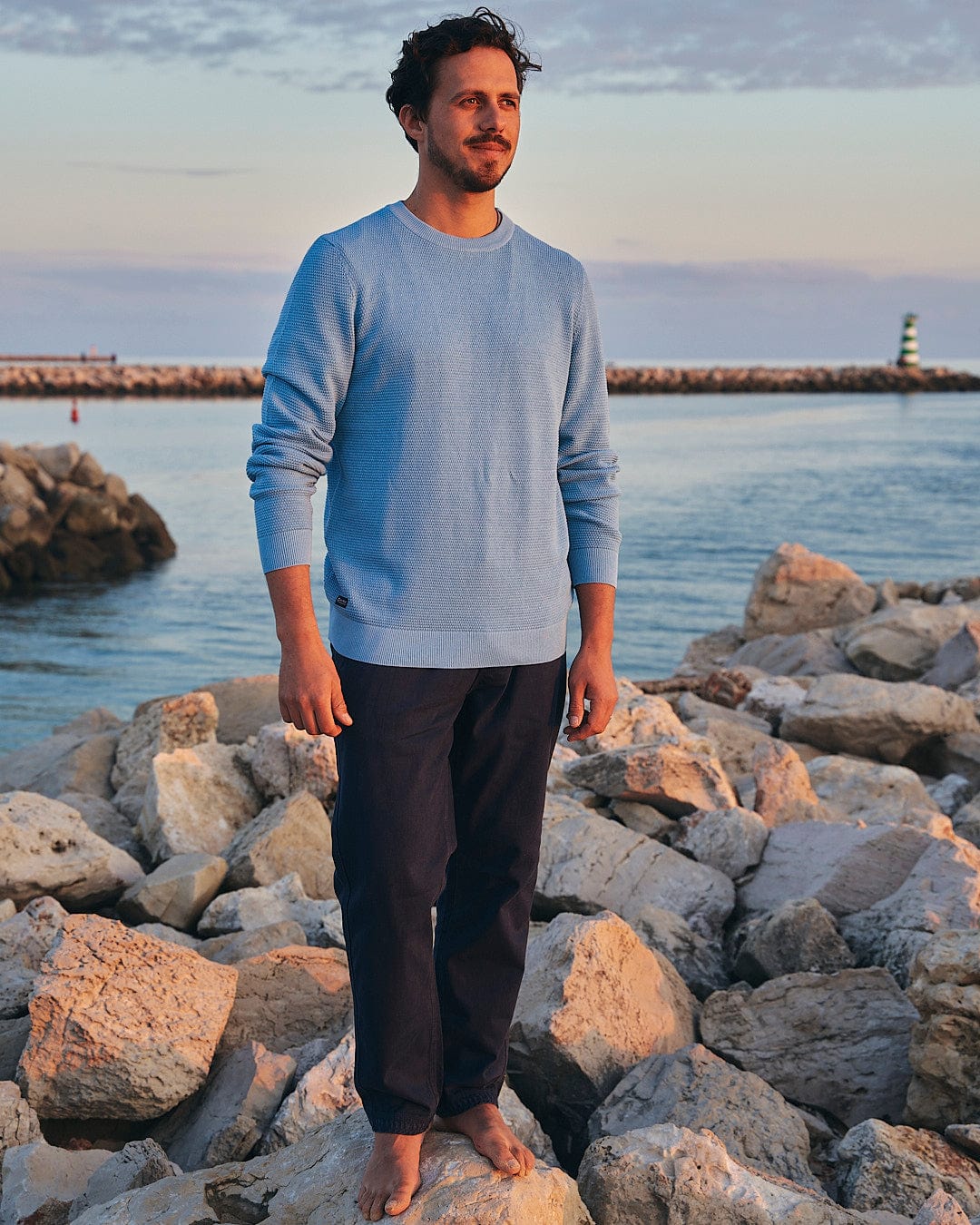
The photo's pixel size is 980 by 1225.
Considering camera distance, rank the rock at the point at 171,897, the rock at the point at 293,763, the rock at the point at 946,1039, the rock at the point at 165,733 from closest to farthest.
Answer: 1. the rock at the point at 946,1039
2. the rock at the point at 171,897
3. the rock at the point at 293,763
4. the rock at the point at 165,733

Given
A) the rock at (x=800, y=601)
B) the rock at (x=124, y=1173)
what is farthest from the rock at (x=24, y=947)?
the rock at (x=800, y=601)

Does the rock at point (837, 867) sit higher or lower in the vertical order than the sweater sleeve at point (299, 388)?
lower

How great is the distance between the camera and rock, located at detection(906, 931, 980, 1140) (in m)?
2.96

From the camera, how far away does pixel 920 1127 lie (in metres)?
3.02

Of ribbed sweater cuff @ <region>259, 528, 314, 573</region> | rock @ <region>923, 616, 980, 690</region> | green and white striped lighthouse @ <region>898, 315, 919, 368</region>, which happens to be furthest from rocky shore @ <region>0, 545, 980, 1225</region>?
green and white striped lighthouse @ <region>898, 315, 919, 368</region>

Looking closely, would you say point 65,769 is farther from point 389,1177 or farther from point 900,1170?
point 900,1170

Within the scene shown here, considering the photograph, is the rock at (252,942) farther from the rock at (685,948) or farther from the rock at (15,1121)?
the rock at (685,948)

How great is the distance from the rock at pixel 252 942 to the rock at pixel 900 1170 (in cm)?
164

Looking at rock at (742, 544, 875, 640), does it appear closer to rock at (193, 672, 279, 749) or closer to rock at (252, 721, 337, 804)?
rock at (193, 672, 279, 749)

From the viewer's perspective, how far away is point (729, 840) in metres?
4.43

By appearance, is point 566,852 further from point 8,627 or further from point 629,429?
point 629,429

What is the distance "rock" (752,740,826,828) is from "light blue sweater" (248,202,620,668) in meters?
2.82

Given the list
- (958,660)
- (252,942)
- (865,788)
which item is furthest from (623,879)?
(958,660)

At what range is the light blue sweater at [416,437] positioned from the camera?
220 centimetres
